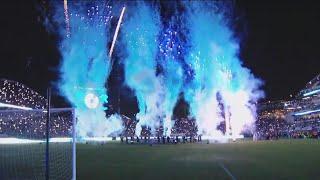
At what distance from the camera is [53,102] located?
92312 mm

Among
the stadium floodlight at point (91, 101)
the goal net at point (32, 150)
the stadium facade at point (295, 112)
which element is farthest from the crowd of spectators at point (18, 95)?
the stadium facade at point (295, 112)

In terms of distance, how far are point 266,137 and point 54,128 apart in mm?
33450

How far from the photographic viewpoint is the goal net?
1777 centimetres

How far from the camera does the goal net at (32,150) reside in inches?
700

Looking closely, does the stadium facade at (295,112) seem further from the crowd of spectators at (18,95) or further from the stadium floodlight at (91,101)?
the crowd of spectators at (18,95)

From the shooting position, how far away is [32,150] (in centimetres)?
3497

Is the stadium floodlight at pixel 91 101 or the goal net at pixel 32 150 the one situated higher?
the stadium floodlight at pixel 91 101

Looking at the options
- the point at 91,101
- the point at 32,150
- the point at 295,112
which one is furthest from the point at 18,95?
the point at 295,112

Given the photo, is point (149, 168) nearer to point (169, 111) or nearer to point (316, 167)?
point (316, 167)

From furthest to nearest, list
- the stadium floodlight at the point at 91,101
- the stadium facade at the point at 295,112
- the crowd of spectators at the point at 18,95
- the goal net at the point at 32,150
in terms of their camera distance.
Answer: the stadium facade at the point at 295,112, the stadium floodlight at the point at 91,101, the crowd of spectators at the point at 18,95, the goal net at the point at 32,150

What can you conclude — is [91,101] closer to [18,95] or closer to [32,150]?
[18,95]

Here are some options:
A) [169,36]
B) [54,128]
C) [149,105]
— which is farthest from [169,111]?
[54,128]

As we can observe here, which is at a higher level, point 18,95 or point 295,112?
point 18,95

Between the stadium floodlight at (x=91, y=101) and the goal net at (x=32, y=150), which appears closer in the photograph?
the goal net at (x=32, y=150)
